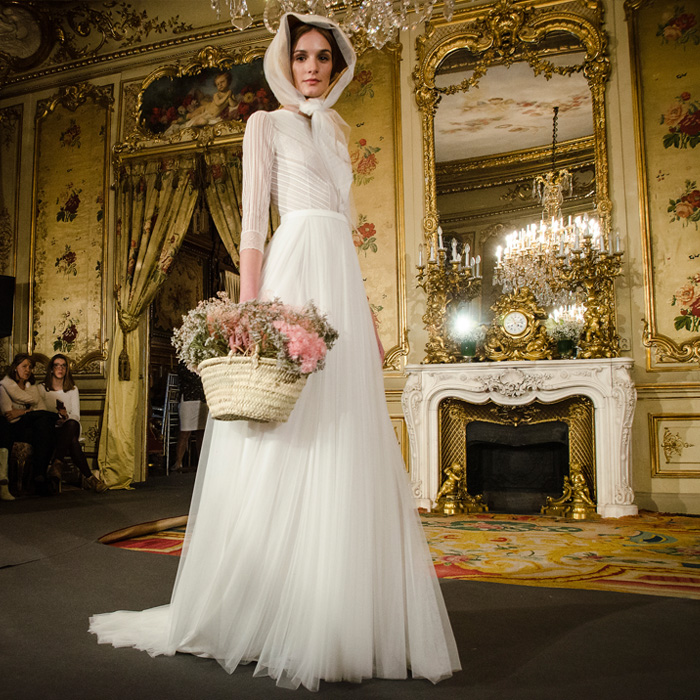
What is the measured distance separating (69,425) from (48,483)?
1.69ft

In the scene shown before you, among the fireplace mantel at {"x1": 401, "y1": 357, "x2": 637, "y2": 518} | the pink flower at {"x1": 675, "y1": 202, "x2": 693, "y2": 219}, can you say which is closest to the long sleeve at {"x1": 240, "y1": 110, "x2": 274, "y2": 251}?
the fireplace mantel at {"x1": 401, "y1": 357, "x2": 637, "y2": 518}

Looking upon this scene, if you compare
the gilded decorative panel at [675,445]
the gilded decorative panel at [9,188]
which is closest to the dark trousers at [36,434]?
the gilded decorative panel at [9,188]

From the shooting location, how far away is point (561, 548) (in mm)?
3172

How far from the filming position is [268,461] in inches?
60.9

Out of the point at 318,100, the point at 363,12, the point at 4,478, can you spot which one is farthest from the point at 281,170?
the point at 4,478

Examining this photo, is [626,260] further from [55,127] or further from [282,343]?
[55,127]

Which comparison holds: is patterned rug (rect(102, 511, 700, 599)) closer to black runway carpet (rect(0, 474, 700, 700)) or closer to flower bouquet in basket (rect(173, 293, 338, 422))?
black runway carpet (rect(0, 474, 700, 700))

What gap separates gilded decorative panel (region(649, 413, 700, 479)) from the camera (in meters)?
4.42

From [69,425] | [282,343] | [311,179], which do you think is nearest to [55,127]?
[69,425]

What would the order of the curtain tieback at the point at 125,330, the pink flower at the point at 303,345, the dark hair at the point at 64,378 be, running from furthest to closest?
the curtain tieback at the point at 125,330, the dark hair at the point at 64,378, the pink flower at the point at 303,345

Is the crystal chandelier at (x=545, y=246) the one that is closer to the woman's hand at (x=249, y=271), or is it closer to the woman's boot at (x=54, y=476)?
the woman's hand at (x=249, y=271)

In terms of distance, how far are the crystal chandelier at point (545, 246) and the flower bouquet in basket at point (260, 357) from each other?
3629mm

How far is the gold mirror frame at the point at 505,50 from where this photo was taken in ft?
15.9

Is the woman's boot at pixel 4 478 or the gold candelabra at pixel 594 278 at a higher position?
the gold candelabra at pixel 594 278
